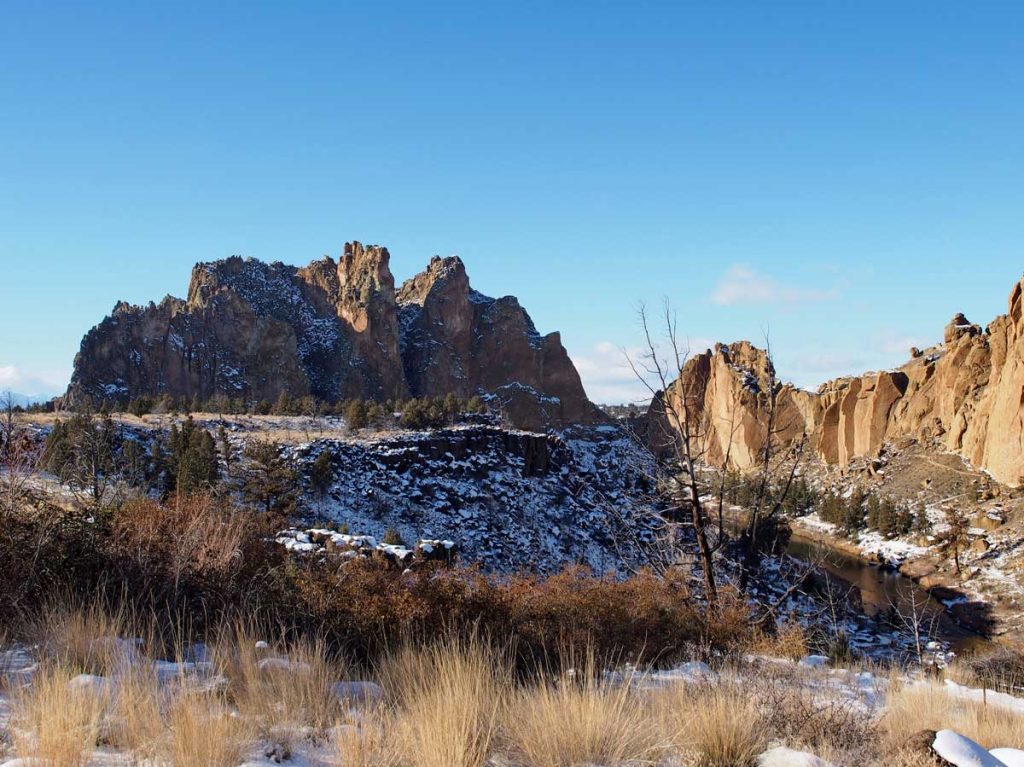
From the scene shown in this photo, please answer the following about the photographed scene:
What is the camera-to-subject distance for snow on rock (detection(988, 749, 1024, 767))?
352 centimetres

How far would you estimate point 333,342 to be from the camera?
125562 millimetres

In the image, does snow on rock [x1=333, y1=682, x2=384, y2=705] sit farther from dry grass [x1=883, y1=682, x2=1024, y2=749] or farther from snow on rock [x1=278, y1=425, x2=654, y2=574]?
snow on rock [x1=278, y1=425, x2=654, y2=574]

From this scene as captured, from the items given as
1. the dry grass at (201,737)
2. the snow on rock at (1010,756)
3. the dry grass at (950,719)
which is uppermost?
the dry grass at (201,737)

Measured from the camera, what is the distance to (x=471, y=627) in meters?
6.19

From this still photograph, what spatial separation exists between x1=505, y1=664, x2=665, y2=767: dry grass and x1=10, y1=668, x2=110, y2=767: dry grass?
1.92m

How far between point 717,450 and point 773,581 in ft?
297

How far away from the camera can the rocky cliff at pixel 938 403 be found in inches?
2525

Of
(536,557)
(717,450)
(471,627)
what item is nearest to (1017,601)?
(536,557)

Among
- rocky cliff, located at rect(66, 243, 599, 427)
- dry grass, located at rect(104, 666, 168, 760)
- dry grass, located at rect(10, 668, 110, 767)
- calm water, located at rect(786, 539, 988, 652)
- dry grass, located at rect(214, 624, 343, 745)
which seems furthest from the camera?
rocky cliff, located at rect(66, 243, 599, 427)

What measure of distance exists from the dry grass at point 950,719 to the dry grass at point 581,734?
1537 millimetres

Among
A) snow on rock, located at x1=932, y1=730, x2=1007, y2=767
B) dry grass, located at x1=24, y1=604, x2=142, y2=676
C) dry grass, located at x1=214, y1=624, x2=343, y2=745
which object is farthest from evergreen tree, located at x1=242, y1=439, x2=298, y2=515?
snow on rock, located at x1=932, y1=730, x2=1007, y2=767

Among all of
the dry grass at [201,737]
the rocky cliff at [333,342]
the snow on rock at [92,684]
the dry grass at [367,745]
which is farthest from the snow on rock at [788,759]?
the rocky cliff at [333,342]

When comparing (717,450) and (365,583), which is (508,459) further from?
(717,450)

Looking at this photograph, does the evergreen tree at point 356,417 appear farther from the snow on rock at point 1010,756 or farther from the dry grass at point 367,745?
the snow on rock at point 1010,756
